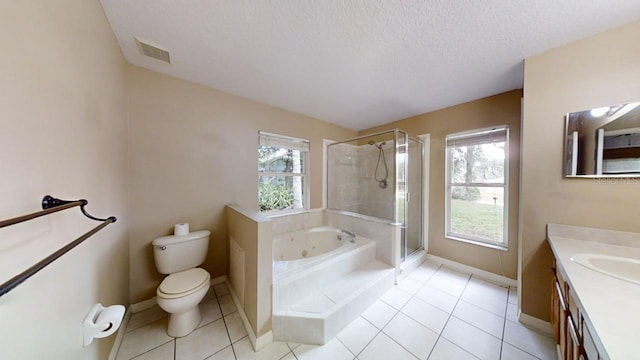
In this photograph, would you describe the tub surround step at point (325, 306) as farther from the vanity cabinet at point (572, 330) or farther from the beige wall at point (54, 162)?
the vanity cabinet at point (572, 330)

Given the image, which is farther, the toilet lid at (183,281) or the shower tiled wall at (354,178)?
the shower tiled wall at (354,178)

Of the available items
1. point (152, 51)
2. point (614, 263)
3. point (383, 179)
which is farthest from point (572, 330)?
point (152, 51)

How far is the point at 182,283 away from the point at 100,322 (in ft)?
1.87

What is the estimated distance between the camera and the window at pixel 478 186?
227 centimetres

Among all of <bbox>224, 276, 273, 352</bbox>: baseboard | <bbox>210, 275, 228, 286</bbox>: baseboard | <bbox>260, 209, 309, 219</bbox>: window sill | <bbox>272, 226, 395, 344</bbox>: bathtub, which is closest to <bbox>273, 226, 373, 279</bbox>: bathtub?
<bbox>272, 226, 395, 344</bbox>: bathtub

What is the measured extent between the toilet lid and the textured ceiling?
1916 millimetres

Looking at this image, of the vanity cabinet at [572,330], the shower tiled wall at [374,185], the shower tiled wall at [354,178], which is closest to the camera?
the vanity cabinet at [572,330]

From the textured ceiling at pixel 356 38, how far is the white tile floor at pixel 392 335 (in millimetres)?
2301

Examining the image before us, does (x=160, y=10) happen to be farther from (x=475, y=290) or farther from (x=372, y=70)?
(x=475, y=290)

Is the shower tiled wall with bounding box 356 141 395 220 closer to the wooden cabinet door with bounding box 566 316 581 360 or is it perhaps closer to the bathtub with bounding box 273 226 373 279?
the bathtub with bounding box 273 226 373 279

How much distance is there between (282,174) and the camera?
111 inches

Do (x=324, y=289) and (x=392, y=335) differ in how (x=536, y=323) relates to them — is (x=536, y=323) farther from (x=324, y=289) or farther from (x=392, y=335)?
(x=324, y=289)

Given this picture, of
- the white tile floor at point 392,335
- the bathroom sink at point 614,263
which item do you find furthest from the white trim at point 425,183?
the bathroom sink at point 614,263

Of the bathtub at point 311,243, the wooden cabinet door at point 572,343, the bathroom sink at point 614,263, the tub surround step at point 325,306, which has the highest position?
the bathroom sink at point 614,263
